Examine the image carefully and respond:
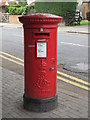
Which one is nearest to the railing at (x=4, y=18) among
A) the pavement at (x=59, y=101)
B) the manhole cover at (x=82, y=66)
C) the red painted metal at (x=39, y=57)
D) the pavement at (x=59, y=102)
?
the manhole cover at (x=82, y=66)

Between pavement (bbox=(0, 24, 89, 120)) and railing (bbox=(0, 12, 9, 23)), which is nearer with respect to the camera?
pavement (bbox=(0, 24, 89, 120))

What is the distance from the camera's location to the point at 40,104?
14.9 feet

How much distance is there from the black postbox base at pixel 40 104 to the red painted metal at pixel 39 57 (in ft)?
0.20

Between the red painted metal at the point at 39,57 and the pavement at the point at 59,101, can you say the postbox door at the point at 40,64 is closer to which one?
the red painted metal at the point at 39,57

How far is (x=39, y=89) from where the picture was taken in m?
4.52

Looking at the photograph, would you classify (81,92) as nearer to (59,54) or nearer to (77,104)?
(77,104)

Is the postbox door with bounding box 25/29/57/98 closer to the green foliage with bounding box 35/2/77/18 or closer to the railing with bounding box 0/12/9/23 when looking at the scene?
the green foliage with bounding box 35/2/77/18

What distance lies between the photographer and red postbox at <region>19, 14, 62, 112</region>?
14.3ft

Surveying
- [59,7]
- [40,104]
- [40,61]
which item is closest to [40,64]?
[40,61]

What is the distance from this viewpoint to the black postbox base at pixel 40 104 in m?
4.53

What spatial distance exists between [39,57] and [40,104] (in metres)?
0.74

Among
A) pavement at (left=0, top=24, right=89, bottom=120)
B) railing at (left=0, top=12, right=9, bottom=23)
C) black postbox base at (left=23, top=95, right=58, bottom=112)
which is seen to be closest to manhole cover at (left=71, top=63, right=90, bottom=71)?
pavement at (left=0, top=24, right=89, bottom=120)

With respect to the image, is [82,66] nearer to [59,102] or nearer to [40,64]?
[59,102]

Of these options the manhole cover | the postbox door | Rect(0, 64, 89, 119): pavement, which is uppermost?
the postbox door
